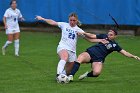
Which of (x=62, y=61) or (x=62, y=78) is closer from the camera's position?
(x=62, y=78)

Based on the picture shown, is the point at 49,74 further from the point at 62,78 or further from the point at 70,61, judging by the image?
the point at 62,78

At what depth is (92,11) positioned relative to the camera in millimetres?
24750

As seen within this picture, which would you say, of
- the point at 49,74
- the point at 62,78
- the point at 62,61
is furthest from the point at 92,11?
the point at 62,78

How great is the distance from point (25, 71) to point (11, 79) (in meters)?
1.56

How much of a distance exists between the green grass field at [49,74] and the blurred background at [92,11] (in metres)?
3.27

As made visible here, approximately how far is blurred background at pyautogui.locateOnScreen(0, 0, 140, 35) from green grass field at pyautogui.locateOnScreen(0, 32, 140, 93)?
3.27m

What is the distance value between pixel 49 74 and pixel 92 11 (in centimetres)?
1166

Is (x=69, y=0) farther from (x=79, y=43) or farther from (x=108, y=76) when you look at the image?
(x=108, y=76)

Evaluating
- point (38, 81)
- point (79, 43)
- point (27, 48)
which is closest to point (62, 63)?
point (38, 81)

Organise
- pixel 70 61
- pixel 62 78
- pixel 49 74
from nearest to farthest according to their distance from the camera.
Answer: pixel 62 78 < pixel 70 61 < pixel 49 74

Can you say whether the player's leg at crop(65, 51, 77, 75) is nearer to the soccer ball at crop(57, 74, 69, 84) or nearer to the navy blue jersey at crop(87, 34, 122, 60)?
the navy blue jersey at crop(87, 34, 122, 60)

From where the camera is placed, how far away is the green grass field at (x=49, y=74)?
11086 millimetres

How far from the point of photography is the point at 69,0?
24922 mm

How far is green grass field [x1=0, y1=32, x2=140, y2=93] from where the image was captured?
11.1m
